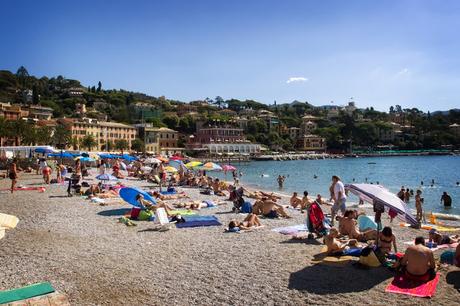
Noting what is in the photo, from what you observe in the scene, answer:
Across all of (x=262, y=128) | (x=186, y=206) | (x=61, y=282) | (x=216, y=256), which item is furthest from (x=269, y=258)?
(x=262, y=128)

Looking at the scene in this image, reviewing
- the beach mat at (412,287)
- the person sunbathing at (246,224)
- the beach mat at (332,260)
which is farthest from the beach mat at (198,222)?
the beach mat at (412,287)

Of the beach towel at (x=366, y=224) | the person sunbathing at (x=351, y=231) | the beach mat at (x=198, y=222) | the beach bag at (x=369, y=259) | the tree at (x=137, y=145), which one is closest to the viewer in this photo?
the beach bag at (x=369, y=259)

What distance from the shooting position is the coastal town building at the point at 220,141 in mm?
104812

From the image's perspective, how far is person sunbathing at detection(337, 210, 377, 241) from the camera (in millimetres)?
9750

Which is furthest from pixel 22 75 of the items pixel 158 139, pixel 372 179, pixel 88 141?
pixel 372 179

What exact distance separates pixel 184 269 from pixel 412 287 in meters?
3.94

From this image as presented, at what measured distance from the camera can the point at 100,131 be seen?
274 feet

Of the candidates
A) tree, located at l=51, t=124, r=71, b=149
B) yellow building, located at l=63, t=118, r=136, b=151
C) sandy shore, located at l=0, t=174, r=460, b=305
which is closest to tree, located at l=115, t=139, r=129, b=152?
yellow building, located at l=63, t=118, r=136, b=151

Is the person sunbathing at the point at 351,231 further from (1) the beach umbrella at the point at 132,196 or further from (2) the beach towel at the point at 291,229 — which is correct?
(1) the beach umbrella at the point at 132,196

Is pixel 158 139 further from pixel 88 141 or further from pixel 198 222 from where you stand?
pixel 198 222

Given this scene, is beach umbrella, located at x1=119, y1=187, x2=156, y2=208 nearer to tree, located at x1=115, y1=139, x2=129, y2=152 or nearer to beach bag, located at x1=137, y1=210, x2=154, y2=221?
beach bag, located at x1=137, y1=210, x2=154, y2=221

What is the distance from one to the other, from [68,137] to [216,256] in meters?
65.1

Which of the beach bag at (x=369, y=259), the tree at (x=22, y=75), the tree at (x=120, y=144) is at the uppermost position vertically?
the tree at (x=22, y=75)

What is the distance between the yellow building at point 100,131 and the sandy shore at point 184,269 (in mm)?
70439
